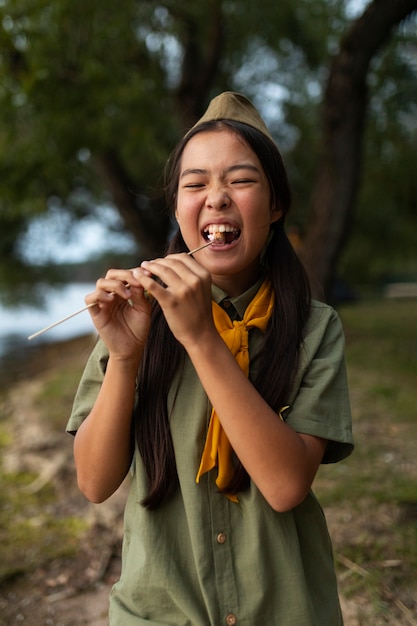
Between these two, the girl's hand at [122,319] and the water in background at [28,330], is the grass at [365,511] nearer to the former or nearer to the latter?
the girl's hand at [122,319]

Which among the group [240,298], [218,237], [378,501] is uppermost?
[218,237]

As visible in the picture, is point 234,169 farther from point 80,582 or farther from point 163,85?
point 163,85

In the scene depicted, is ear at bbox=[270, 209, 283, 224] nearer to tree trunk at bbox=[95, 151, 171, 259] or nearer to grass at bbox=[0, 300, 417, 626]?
grass at bbox=[0, 300, 417, 626]

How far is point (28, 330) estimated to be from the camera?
2156cm

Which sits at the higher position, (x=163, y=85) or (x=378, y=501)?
(x=163, y=85)

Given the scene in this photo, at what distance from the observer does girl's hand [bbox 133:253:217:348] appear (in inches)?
52.2

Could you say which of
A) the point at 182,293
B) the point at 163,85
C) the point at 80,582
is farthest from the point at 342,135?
the point at 182,293

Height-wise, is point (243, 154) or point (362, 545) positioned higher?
point (243, 154)

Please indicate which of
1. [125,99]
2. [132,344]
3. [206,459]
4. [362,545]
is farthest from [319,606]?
[125,99]

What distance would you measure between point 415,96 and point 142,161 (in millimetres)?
5385

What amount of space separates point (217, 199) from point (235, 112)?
295mm

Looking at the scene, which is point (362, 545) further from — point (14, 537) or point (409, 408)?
point (409, 408)

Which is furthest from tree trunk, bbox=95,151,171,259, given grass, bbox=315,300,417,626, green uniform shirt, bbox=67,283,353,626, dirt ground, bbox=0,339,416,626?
green uniform shirt, bbox=67,283,353,626

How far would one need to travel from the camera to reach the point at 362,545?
3.02m
